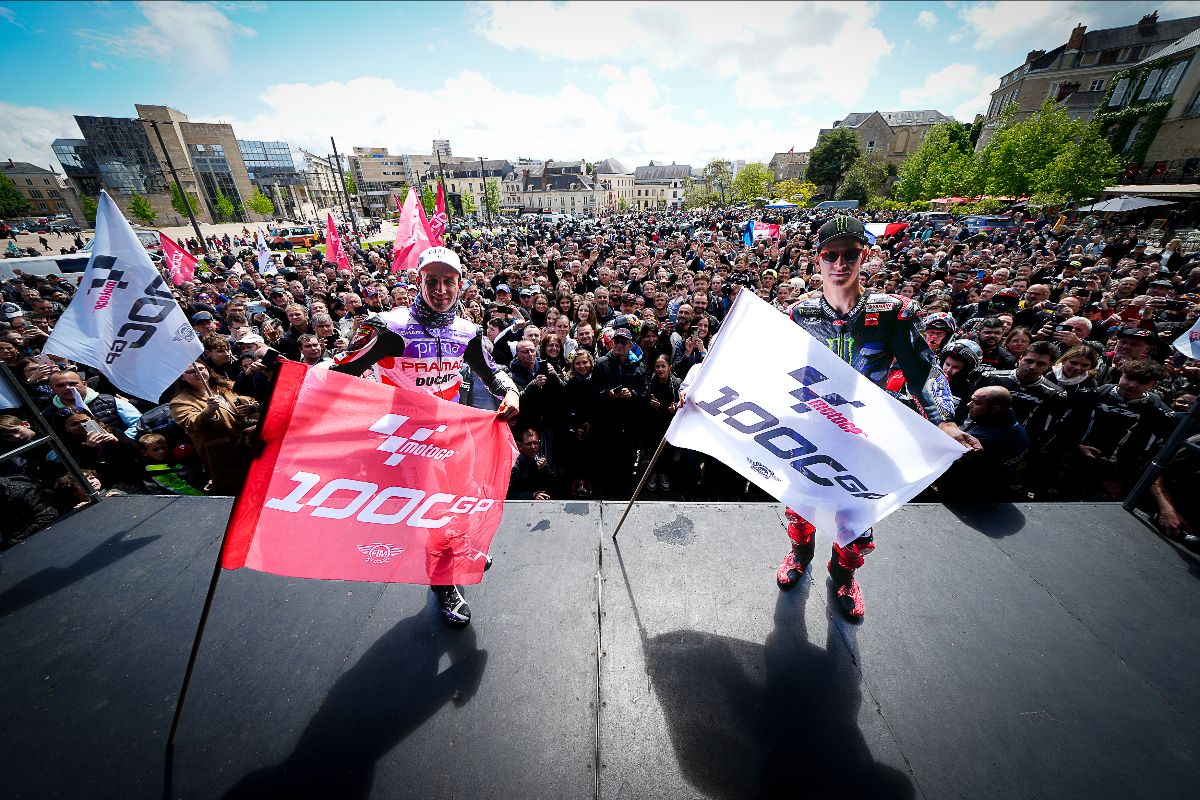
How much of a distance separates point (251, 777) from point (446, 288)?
294cm

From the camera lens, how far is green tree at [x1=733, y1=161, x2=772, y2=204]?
8350 centimetres

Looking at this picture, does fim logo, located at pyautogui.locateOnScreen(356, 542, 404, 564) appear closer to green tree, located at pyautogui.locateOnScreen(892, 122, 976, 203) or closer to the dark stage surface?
the dark stage surface

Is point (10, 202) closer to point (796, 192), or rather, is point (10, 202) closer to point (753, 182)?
point (753, 182)

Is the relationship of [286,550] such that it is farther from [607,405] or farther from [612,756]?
[607,405]

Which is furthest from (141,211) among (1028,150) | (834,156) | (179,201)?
(1028,150)

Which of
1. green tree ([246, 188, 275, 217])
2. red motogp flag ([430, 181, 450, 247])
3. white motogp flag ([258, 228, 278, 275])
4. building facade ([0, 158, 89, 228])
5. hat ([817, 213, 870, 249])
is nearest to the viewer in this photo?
hat ([817, 213, 870, 249])

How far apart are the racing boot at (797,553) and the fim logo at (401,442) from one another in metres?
2.55

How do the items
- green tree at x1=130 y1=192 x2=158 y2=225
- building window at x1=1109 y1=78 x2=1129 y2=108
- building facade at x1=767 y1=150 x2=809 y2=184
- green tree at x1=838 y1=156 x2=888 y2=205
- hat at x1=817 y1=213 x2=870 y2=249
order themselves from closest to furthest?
hat at x1=817 y1=213 x2=870 y2=249
building window at x1=1109 y1=78 x2=1129 y2=108
green tree at x1=838 y1=156 x2=888 y2=205
green tree at x1=130 y1=192 x2=158 y2=225
building facade at x1=767 y1=150 x2=809 y2=184

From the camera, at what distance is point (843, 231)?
2.79 metres

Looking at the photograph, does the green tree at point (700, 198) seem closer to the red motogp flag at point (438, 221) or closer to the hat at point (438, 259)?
the red motogp flag at point (438, 221)

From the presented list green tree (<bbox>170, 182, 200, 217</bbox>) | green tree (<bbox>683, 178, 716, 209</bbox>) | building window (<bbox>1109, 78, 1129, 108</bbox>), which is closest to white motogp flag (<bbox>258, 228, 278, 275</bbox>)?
building window (<bbox>1109, 78, 1129, 108</bbox>)

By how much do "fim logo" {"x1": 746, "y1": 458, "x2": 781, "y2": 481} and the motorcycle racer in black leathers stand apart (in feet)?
2.70

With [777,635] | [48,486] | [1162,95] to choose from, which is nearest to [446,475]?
[777,635]

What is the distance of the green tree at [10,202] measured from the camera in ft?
268
